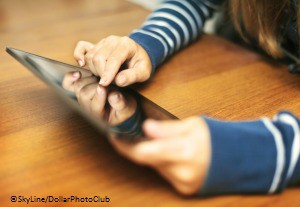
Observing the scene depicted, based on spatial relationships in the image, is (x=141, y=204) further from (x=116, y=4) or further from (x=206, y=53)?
(x=116, y=4)

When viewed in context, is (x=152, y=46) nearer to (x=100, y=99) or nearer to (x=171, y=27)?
(x=171, y=27)

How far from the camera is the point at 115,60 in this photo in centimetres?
58

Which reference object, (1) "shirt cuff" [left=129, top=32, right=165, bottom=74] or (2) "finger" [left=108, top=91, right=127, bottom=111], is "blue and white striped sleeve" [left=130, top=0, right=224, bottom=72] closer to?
(1) "shirt cuff" [left=129, top=32, right=165, bottom=74]

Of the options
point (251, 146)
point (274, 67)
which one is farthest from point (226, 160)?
point (274, 67)

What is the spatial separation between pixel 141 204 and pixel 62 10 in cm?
72

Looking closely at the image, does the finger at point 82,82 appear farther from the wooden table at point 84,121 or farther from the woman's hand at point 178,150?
the woman's hand at point 178,150

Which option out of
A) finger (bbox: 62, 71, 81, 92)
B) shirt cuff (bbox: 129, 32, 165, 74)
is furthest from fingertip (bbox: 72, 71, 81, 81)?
shirt cuff (bbox: 129, 32, 165, 74)

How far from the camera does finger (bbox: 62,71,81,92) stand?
0.49 meters

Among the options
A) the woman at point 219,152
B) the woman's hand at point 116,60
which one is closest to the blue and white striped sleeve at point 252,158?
the woman at point 219,152

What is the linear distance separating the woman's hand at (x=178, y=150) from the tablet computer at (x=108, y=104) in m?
0.02

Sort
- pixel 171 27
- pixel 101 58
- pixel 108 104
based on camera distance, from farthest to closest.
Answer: pixel 171 27 < pixel 101 58 < pixel 108 104

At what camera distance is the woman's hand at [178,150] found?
0.35m

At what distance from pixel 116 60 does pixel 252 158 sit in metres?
0.28

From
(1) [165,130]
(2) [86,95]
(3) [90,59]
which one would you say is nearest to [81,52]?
(3) [90,59]
